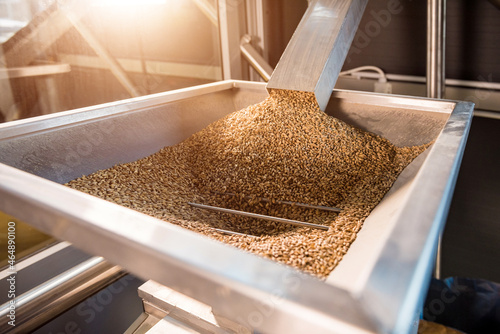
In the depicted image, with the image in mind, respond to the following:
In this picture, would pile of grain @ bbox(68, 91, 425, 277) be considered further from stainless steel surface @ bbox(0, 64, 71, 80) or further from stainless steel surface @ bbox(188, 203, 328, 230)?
stainless steel surface @ bbox(0, 64, 71, 80)

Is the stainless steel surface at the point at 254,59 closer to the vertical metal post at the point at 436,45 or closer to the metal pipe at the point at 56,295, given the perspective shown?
the vertical metal post at the point at 436,45

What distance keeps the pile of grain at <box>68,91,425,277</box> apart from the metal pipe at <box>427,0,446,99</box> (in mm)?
551

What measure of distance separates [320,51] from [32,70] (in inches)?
44.4

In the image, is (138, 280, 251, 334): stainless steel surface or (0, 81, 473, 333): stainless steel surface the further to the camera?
(138, 280, 251, 334): stainless steel surface

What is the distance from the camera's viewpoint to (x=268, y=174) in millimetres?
1060

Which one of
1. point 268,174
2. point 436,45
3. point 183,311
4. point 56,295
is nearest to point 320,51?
point 268,174

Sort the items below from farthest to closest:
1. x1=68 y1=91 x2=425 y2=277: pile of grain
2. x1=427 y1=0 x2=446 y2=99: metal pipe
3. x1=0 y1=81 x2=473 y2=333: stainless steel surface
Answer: x1=427 y1=0 x2=446 y2=99: metal pipe, x1=68 y1=91 x2=425 y2=277: pile of grain, x1=0 y1=81 x2=473 y2=333: stainless steel surface

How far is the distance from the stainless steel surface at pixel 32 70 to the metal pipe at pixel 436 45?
147 centimetres

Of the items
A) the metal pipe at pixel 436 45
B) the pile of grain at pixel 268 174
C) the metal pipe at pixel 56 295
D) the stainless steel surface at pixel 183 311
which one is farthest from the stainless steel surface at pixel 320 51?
the metal pipe at pixel 56 295

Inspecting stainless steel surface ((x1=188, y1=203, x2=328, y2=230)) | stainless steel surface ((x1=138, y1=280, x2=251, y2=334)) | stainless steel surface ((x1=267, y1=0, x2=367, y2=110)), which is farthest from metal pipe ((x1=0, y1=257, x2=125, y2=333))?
stainless steel surface ((x1=267, y1=0, x2=367, y2=110))

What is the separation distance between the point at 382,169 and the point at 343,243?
0.38 meters

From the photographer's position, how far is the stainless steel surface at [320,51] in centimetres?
119

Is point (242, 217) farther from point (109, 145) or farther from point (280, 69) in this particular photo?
point (280, 69)

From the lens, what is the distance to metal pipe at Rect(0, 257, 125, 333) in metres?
1.06
